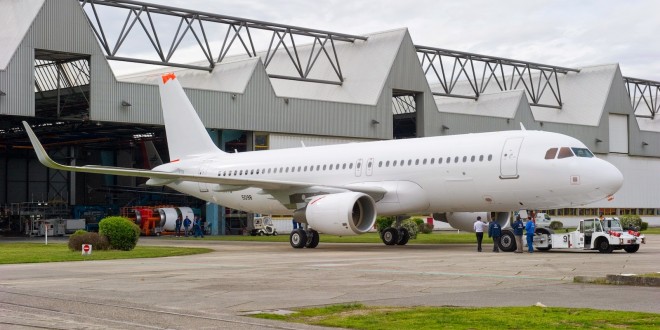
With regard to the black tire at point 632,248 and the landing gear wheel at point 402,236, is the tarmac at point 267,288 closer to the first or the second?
the black tire at point 632,248

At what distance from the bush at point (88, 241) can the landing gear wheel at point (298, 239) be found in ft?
25.4

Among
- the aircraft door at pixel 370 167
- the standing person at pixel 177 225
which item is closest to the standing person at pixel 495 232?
the aircraft door at pixel 370 167

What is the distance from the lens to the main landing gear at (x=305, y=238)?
35.4 metres

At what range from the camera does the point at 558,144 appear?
1197 inches

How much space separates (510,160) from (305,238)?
30.2ft

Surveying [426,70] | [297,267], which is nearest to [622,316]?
[297,267]

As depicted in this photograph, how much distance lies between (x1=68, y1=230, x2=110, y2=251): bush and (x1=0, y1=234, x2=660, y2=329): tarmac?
516 cm

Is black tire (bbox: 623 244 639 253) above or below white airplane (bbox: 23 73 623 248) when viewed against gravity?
below

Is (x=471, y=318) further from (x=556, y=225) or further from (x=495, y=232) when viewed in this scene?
(x=556, y=225)

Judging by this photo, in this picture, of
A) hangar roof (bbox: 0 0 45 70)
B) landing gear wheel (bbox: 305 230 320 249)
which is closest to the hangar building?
hangar roof (bbox: 0 0 45 70)

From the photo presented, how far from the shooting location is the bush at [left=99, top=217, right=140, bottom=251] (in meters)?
31.0

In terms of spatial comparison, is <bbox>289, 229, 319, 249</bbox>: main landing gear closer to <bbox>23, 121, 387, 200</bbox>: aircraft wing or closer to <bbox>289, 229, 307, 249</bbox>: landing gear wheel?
<bbox>289, 229, 307, 249</bbox>: landing gear wheel

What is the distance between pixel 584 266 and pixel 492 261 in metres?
3.07

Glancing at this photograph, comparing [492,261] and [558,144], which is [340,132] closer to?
[558,144]
